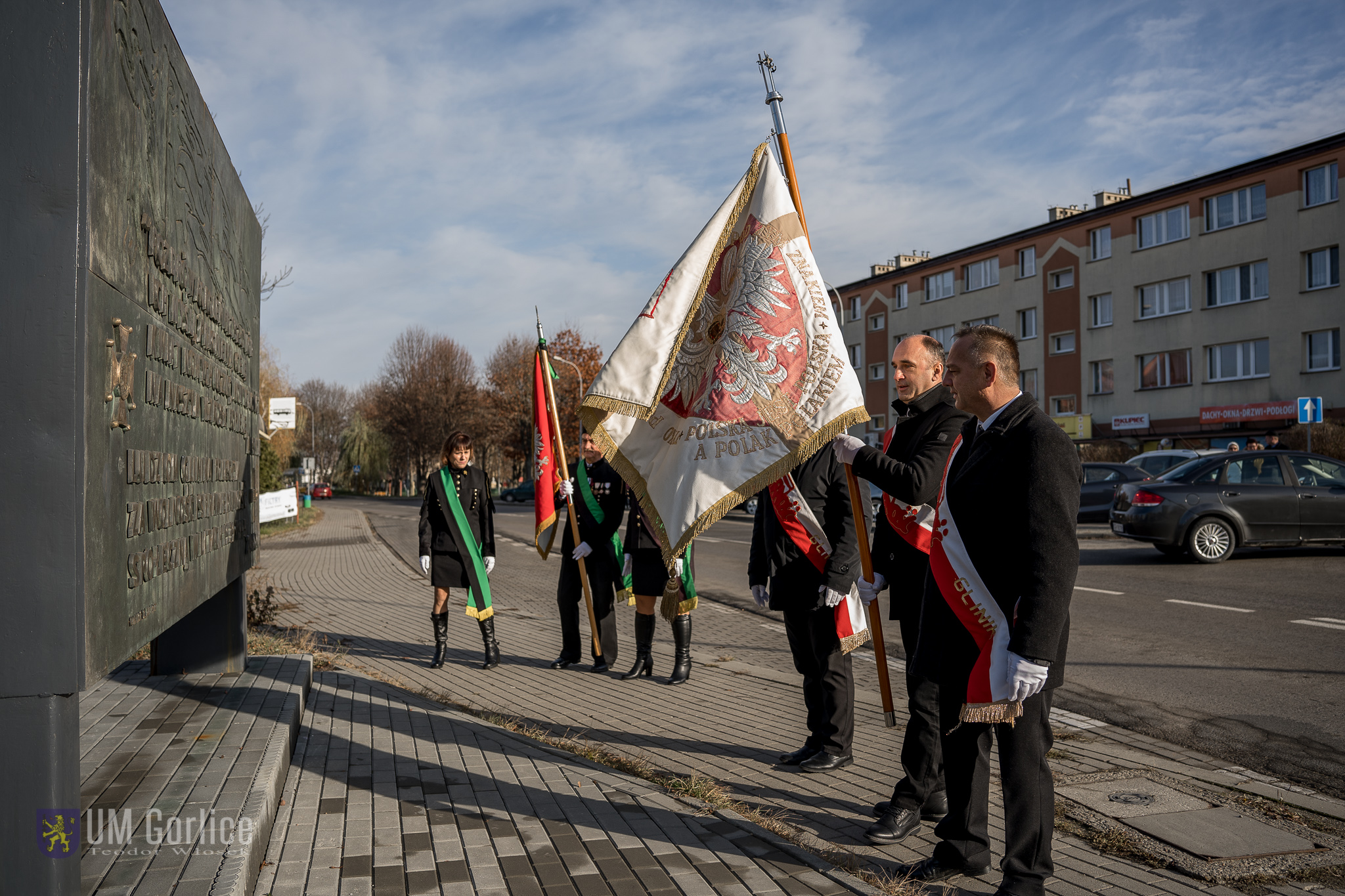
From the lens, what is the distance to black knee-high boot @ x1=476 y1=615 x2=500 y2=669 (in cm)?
794

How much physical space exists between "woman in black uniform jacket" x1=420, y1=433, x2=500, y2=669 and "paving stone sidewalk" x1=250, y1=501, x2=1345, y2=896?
31 cm

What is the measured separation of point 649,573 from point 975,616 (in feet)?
13.6

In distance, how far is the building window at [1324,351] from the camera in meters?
31.5

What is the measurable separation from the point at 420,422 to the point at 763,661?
196 ft

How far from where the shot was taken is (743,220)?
5.09 m

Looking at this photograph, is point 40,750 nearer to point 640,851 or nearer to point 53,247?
point 53,247

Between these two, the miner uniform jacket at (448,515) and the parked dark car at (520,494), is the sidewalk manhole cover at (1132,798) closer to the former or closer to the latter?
the miner uniform jacket at (448,515)

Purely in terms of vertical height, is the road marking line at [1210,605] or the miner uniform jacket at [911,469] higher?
the miner uniform jacket at [911,469]

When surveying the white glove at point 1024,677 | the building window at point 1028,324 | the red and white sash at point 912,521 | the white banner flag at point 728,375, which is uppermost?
the building window at point 1028,324

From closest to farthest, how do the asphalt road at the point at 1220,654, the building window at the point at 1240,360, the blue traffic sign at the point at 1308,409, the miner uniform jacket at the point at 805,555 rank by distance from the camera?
the miner uniform jacket at the point at 805,555 → the asphalt road at the point at 1220,654 → the blue traffic sign at the point at 1308,409 → the building window at the point at 1240,360

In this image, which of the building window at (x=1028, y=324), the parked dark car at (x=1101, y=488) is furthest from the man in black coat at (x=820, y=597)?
the building window at (x=1028, y=324)

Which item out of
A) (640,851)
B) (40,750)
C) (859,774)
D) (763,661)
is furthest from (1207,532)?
(40,750)

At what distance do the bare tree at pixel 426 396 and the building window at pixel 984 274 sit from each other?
32.7 m

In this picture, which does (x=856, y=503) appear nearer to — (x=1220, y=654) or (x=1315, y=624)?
(x=1220, y=654)
